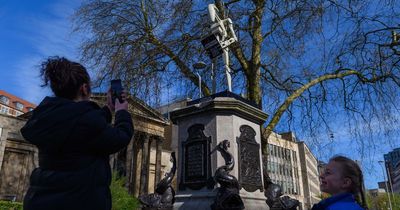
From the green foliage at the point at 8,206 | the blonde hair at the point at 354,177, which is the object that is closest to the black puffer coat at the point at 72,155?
the blonde hair at the point at 354,177

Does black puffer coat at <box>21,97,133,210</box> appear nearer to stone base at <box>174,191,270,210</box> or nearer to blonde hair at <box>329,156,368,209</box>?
blonde hair at <box>329,156,368,209</box>

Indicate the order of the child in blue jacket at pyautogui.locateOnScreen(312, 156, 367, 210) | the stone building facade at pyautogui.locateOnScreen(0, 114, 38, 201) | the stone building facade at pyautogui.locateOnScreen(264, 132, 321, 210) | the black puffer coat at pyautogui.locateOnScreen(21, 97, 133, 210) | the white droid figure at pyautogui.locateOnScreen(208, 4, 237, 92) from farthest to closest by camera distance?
the stone building facade at pyautogui.locateOnScreen(264, 132, 321, 210), the stone building facade at pyautogui.locateOnScreen(0, 114, 38, 201), the white droid figure at pyautogui.locateOnScreen(208, 4, 237, 92), the child in blue jacket at pyautogui.locateOnScreen(312, 156, 367, 210), the black puffer coat at pyautogui.locateOnScreen(21, 97, 133, 210)

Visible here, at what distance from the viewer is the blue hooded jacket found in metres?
2.46

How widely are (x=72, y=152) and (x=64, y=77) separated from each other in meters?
0.55

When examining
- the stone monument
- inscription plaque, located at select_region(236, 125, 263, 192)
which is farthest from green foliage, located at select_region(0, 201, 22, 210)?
inscription plaque, located at select_region(236, 125, 263, 192)

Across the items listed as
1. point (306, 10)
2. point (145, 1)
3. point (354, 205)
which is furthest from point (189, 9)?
point (354, 205)

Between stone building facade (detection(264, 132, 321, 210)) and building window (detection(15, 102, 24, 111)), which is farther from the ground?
building window (detection(15, 102, 24, 111))

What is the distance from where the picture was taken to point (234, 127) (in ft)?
22.6

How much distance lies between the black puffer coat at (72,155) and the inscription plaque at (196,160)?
15.4 feet

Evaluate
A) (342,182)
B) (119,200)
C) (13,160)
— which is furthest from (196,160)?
(13,160)

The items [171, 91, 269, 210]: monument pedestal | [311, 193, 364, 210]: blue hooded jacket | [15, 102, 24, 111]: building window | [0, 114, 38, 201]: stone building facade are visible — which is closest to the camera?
[311, 193, 364, 210]: blue hooded jacket

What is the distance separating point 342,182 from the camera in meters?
2.77

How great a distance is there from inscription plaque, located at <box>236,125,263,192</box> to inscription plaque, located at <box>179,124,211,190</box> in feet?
2.25

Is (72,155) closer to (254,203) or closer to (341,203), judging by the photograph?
(341,203)
